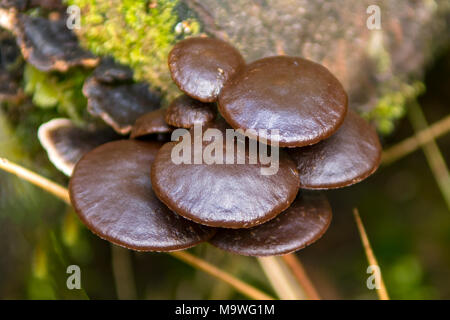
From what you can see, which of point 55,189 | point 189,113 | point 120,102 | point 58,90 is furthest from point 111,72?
point 55,189

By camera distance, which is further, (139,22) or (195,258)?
(195,258)

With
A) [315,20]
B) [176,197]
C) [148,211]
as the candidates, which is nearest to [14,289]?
[148,211]

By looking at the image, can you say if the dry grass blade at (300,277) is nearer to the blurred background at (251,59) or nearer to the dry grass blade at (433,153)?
the blurred background at (251,59)

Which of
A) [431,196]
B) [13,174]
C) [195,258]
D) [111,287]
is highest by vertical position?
[13,174]

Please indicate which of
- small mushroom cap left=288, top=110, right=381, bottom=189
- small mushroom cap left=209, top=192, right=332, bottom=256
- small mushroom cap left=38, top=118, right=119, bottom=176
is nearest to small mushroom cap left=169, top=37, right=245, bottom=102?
small mushroom cap left=288, top=110, right=381, bottom=189

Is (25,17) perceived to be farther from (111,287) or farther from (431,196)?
(431,196)

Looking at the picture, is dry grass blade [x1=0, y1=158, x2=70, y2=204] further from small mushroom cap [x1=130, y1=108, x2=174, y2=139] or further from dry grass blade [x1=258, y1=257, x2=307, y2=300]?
dry grass blade [x1=258, y1=257, x2=307, y2=300]
